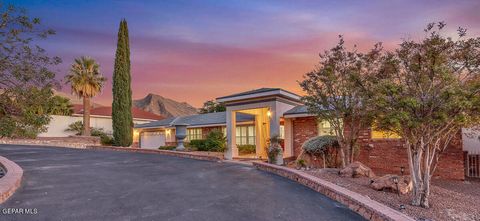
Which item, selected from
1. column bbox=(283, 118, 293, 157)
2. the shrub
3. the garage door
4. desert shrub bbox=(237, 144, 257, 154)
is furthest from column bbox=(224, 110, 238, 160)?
the garage door

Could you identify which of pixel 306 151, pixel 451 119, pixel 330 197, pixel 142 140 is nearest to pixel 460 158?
pixel 306 151

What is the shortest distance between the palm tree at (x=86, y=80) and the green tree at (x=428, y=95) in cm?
3298

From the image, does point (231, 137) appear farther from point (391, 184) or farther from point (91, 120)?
point (91, 120)

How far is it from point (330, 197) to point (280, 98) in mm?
9206

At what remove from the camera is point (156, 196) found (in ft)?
20.2

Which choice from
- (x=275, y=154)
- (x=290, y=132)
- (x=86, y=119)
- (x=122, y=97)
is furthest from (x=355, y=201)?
(x=86, y=119)

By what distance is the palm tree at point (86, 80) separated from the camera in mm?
31938

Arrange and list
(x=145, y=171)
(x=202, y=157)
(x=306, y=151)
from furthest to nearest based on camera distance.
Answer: (x=202, y=157), (x=306, y=151), (x=145, y=171)

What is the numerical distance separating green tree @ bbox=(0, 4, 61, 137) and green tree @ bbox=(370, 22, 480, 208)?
934 centimetres

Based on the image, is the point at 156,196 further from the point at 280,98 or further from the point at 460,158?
the point at 460,158

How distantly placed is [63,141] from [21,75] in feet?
87.0

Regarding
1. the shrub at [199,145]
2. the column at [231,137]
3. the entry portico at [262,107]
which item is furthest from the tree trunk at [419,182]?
the shrub at [199,145]

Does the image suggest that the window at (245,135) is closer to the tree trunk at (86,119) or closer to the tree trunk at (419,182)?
the tree trunk at (419,182)

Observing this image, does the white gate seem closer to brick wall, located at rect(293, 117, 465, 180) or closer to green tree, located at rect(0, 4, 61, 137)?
brick wall, located at rect(293, 117, 465, 180)
